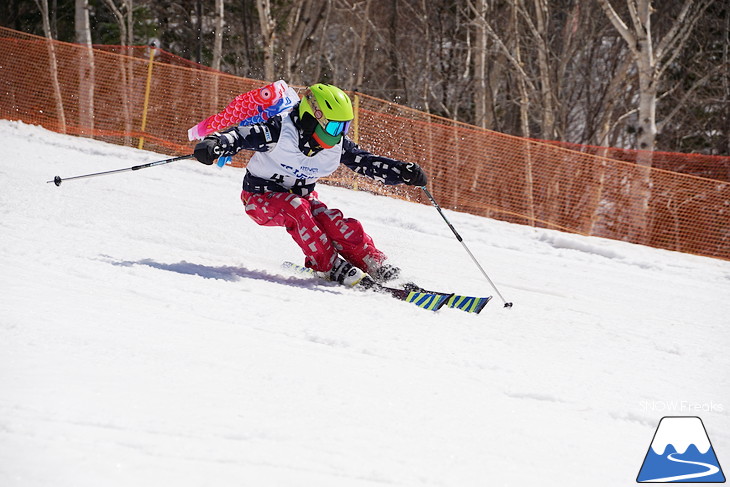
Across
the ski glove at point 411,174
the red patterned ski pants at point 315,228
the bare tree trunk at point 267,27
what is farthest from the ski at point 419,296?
the bare tree trunk at point 267,27

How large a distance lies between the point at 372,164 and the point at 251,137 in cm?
98

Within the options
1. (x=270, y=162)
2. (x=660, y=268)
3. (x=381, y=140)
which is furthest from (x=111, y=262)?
(x=381, y=140)

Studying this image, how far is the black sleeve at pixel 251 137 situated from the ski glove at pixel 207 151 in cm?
9

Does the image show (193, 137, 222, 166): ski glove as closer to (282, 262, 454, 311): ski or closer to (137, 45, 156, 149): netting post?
(282, 262, 454, 311): ski

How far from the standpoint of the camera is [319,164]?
5.15 metres

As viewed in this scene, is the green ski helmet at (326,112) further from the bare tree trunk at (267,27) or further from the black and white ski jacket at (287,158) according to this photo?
the bare tree trunk at (267,27)

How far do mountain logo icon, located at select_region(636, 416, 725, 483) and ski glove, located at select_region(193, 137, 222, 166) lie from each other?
294 cm

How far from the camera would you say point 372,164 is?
537 centimetres

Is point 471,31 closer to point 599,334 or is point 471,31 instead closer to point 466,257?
point 466,257

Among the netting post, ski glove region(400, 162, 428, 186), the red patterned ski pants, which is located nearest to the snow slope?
the red patterned ski pants

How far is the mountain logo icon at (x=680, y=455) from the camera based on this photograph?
2584 mm

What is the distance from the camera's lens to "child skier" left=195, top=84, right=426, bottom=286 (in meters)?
4.84

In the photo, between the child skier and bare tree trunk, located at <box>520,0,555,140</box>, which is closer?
the child skier

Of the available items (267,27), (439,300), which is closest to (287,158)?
(439,300)
